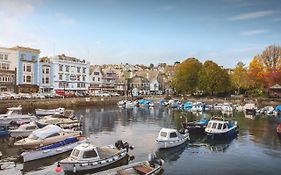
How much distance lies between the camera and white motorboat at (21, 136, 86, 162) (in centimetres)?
2548

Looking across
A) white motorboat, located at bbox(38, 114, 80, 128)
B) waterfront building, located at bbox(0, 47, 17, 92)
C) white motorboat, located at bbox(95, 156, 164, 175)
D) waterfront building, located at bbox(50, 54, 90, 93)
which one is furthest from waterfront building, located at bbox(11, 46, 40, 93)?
white motorboat, located at bbox(95, 156, 164, 175)

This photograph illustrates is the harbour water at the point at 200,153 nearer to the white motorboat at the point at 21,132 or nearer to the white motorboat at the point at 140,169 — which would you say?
the white motorboat at the point at 21,132

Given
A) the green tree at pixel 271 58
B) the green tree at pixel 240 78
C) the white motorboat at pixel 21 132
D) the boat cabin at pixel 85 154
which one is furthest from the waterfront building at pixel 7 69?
the green tree at pixel 271 58

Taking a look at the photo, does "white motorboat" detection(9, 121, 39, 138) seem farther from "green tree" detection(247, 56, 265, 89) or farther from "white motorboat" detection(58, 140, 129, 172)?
"green tree" detection(247, 56, 265, 89)

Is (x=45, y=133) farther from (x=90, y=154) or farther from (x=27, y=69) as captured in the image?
(x=27, y=69)

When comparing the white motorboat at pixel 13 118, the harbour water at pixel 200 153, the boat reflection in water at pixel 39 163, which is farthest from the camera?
the white motorboat at pixel 13 118

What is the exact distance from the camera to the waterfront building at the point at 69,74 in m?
96.5

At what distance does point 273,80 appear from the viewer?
90.4m

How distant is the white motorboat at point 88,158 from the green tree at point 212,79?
247ft

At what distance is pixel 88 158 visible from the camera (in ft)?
74.7

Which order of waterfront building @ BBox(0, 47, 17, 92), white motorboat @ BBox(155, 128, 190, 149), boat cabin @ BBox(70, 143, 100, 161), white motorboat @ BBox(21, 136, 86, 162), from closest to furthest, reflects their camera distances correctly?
boat cabin @ BBox(70, 143, 100, 161)
white motorboat @ BBox(21, 136, 86, 162)
white motorboat @ BBox(155, 128, 190, 149)
waterfront building @ BBox(0, 47, 17, 92)

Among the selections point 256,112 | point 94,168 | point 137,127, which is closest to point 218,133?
point 137,127

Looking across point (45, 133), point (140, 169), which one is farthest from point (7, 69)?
point (140, 169)

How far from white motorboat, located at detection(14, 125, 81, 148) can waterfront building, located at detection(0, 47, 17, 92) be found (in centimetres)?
5666
